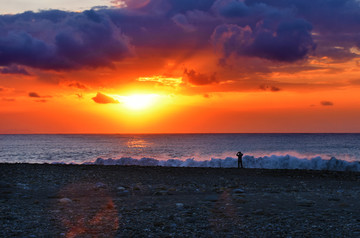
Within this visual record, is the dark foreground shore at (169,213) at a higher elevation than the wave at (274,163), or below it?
higher

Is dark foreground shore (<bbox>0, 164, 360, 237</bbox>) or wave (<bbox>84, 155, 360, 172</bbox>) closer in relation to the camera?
dark foreground shore (<bbox>0, 164, 360, 237</bbox>)

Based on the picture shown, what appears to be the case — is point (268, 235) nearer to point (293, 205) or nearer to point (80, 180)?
point (293, 205)

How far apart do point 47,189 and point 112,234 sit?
9.03 meters

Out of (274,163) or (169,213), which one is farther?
(274,163)

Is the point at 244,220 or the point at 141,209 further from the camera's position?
the point at 141,209

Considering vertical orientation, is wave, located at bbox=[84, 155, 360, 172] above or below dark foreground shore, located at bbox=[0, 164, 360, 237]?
below

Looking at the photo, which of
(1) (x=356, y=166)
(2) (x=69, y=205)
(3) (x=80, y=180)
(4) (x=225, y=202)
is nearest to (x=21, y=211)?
(2) (x=69, y=205)

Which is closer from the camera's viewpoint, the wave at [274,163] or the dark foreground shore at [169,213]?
the dark foreground shore at [169,213]

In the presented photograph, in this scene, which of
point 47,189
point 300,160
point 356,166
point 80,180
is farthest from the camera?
point 300,160

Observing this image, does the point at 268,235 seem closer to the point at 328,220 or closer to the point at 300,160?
the point at 328,220

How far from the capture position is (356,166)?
1403 inches

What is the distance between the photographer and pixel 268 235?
8422 millimetres

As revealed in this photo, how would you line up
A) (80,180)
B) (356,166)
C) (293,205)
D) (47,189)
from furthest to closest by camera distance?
(356,166)
(80,180)
(47,189)
(293,205)

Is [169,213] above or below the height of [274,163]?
above
